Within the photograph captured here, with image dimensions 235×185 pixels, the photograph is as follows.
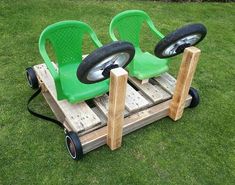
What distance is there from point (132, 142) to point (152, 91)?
0.72m

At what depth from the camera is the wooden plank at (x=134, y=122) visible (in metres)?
2.91

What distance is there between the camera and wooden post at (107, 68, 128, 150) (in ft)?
8.16

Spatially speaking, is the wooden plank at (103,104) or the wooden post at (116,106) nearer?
the wooden post at (116,106)

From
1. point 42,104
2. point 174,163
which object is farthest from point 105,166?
point 42,104

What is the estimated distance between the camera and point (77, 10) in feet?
19.2

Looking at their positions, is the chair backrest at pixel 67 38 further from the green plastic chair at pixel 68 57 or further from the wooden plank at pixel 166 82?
the wooden plank at pixel 166 82

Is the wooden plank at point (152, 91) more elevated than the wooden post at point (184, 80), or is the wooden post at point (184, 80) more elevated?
the wooden post at point (184, 80)

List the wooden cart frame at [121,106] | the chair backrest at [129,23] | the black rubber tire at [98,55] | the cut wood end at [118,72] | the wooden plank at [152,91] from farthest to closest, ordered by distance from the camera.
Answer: the chair backrest at [129,23]
the wooden plank at [152,91]
the wooden cart frame at [121,106]
the cut wood end at [118,72]
the black rubber tire at [98,55]

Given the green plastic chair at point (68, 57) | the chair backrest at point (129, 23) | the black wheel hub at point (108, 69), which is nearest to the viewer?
the black wheel hub at point (108, 69)

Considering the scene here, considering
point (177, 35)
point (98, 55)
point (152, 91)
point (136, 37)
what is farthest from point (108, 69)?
point (136, 37)

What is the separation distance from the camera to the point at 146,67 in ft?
12.3

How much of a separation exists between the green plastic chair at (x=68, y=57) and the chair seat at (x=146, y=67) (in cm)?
44

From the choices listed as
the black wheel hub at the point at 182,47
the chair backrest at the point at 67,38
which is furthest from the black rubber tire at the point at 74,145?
the black wheel hub at the point at 182,47

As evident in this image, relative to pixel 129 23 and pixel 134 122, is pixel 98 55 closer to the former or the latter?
pixel 134 122
